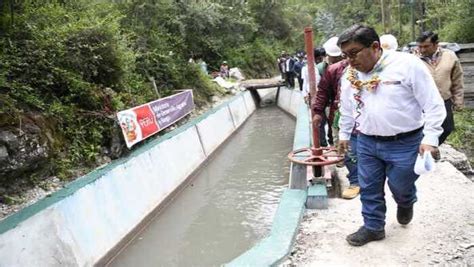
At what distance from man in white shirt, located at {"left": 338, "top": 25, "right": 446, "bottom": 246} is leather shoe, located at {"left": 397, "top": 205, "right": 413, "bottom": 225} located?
0.02 metres

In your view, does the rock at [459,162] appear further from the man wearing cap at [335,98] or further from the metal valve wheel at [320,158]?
the metal valve wheel at [320,158]

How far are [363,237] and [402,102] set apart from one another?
1204mm

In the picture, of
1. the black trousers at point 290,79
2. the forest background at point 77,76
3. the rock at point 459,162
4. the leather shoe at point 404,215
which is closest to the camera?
the leather shoe at point 404,215

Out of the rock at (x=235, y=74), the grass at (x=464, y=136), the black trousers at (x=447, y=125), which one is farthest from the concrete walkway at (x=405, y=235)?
the rock at (x=235, y=74)

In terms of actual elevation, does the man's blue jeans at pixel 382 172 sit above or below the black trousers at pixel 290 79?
above

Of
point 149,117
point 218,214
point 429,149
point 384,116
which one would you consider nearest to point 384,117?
point 384,116

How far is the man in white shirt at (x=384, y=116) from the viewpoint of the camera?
3.37 meters

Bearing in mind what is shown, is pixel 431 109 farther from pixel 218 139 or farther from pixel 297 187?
pixel 218 139

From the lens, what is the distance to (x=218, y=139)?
13.8 meters

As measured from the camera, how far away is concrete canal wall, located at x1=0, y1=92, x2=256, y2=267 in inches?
197

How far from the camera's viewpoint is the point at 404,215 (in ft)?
13.4

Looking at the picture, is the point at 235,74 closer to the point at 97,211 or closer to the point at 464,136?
the point at 464,136

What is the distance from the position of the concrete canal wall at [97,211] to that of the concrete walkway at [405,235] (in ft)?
9.35

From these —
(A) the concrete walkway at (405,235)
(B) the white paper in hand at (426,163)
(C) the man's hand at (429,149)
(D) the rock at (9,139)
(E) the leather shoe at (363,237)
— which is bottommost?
(A) the concrete walkway at (405,235)
